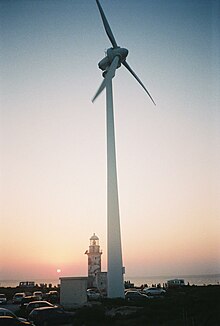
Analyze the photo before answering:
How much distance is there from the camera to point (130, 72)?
124 feet

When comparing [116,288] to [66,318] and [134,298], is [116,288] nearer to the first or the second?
[134,298]

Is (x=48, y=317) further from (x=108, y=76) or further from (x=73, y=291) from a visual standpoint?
(x=108, y=76)

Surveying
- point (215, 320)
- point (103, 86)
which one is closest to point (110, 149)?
point (103, 86)

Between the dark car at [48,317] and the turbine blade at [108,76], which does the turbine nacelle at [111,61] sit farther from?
the dark car at [48,317]

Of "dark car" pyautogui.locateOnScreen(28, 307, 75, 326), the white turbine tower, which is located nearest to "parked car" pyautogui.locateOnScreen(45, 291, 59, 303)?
the white turbine tower

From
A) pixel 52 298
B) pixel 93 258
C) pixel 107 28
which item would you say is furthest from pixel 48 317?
pixel 93 258

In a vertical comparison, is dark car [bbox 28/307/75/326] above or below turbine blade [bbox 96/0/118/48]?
below

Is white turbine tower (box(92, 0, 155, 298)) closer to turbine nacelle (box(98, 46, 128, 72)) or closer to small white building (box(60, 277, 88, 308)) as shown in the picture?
turbine nacelle (box(98, 46, 128, 72))

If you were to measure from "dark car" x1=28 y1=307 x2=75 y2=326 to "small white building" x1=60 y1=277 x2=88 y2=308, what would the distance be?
42.0ft

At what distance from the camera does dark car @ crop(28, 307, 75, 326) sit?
1961cm

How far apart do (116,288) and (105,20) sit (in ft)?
79.6

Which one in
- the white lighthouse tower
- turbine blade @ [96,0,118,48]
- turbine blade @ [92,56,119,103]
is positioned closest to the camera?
turbine blade @ [96,0,118,48]

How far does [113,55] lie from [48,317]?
25.5 metres

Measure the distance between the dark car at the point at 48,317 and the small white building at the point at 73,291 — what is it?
1280 centimetres
